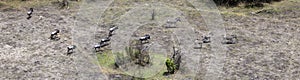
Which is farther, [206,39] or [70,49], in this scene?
[206,39]

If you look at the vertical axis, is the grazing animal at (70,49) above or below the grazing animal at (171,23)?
above

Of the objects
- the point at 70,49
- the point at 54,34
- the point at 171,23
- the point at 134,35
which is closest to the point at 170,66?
the point at 70,49

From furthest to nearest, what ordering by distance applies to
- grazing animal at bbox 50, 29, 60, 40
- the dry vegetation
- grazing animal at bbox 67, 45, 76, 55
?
1. grazing animal at bbox 50, 29, 60, 40
2. grazing animal at bbox 67, 45, 76, 55
3. the dry vegetation

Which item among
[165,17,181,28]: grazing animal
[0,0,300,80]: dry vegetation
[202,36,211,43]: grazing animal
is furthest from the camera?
[165,17,181,28]: grazing animal

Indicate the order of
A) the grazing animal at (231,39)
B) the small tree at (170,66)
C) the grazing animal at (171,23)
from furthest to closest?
the grazing animal at (171,23) < the grazing animal at (231,39) < the small tree at (170,66)

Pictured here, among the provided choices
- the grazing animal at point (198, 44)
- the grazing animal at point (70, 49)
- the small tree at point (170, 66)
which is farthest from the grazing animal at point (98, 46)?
the grazing animal at point (198, 44)

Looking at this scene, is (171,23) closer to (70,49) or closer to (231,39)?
(231,39)

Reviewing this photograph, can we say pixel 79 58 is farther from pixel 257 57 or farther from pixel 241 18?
pixel 241 18

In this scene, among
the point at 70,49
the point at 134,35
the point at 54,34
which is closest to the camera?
the point at 70,49

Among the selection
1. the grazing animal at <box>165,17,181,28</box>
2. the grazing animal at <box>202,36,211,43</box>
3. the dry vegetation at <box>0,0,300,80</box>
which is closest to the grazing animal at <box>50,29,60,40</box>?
the dry vegetation at <box>0,0,300,80</box>

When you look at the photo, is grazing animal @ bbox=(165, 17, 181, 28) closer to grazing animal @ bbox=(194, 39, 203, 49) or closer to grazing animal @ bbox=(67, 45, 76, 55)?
grazing animal @ bbox=(194, 39, 203, 49)

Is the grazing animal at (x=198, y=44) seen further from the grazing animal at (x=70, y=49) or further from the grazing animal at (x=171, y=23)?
the grazing animal at (x=70, y=49)
